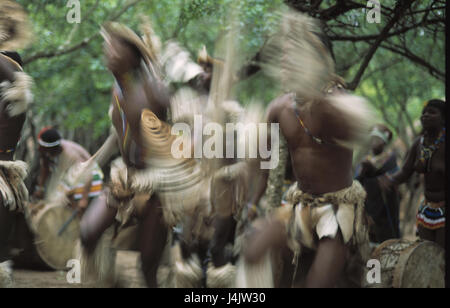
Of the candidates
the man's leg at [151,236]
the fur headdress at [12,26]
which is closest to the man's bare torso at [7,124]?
the fur headdress at [12,26]

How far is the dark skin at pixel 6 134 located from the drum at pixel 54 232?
7.37 ft

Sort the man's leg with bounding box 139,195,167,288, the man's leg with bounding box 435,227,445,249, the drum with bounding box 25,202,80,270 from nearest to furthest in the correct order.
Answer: the man's leg with bounding box 139,195,167,288 → the man's leg with bounding box 435,227,445,249 → the drum with bounding box 25,202,80,270

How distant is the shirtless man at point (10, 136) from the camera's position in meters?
3.49

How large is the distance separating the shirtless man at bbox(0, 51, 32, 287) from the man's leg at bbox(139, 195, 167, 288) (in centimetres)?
86

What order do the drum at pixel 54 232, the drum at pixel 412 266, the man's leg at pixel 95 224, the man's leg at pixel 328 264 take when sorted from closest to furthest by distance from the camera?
Result: 1. the man's leg at pixel 328 264
2. the man's leg at pixel 95 224
3. the drum at pixel 412 266
4. the drum at pixel 54 232

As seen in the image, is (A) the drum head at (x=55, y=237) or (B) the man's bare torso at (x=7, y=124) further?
(A) the drum head at (x=55, y=237)

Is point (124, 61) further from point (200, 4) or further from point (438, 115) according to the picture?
point (438, 115)

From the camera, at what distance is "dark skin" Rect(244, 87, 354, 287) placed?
3.00 metres

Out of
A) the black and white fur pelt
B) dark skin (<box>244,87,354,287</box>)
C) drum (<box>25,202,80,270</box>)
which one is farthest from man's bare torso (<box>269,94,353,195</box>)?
drum (<box>25,202,80,270</box>)

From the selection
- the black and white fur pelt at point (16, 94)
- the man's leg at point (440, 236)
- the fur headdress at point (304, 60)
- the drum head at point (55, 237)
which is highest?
the fur headdress at point (304, 60)

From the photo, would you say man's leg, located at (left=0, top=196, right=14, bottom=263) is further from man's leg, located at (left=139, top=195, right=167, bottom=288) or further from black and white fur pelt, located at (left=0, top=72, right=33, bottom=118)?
man's leg, located at (left=139, top=195, right=167, bottom=288)

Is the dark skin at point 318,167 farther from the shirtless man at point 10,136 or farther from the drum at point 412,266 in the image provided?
the shirtless man at point 10,136

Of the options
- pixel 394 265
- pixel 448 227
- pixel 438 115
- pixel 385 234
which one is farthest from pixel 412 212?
pixel 448 227

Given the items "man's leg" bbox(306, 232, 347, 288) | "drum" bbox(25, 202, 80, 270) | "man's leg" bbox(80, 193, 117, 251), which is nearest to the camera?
"man's leg" bbox(306, 232, 347, 288)
